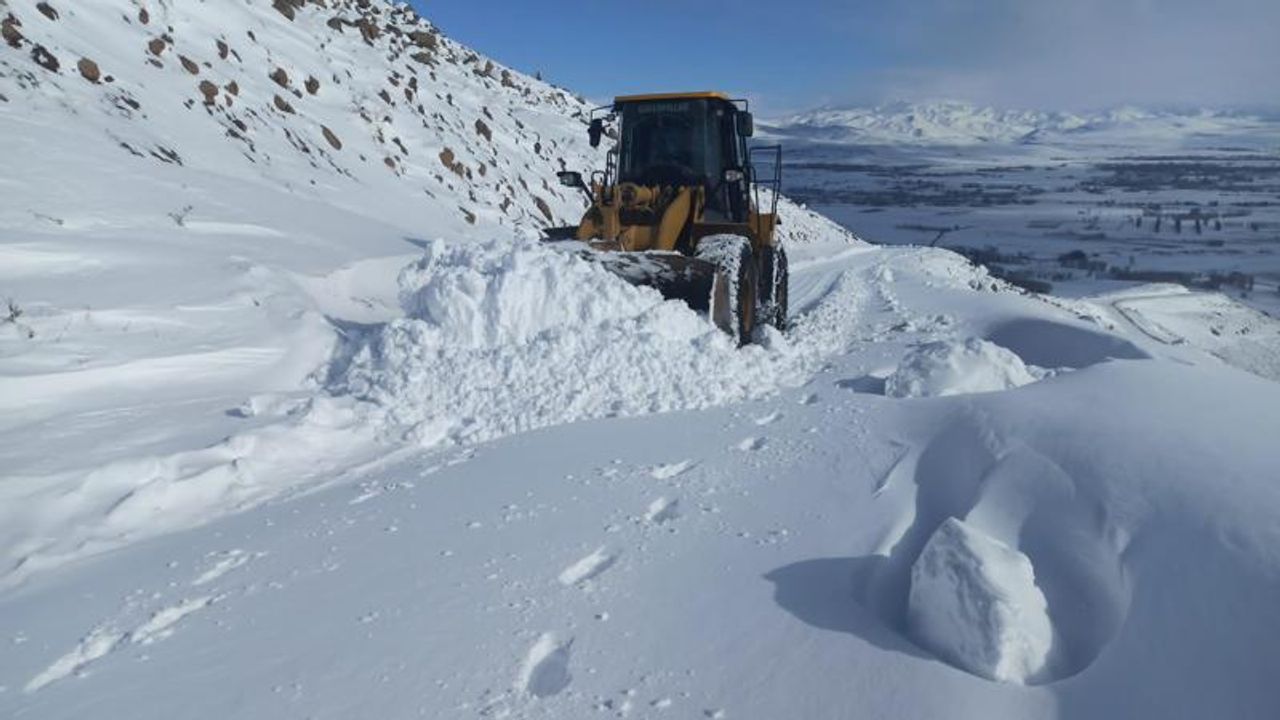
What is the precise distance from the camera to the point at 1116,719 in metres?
2.52

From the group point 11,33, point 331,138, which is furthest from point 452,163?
point 11,33

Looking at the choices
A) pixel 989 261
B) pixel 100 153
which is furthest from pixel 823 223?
pixel 100 153

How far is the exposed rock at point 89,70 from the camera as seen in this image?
10.8m

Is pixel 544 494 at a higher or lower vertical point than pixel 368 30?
lower

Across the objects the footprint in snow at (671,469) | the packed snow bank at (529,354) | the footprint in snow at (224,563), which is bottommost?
the footprint in snow at (224,563)

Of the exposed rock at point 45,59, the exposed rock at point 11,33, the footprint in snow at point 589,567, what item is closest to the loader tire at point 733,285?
the footprint in snow at point 589,567

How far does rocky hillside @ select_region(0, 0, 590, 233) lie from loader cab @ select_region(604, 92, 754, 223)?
5285 mm

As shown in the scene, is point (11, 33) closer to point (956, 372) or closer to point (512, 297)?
point (512, 297)

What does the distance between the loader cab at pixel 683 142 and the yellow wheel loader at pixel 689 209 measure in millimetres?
11

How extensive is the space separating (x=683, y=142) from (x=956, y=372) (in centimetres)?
468

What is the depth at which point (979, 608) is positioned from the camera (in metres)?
2.89

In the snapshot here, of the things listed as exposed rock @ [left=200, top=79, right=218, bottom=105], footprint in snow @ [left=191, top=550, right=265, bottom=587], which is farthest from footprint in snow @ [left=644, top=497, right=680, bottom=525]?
exposed rock @ [left=200, top=79, right=218, bottom=105]

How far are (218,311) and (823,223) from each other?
3012 cm

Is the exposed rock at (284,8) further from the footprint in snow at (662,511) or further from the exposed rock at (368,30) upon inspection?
the footprint in snow at (662,511)
